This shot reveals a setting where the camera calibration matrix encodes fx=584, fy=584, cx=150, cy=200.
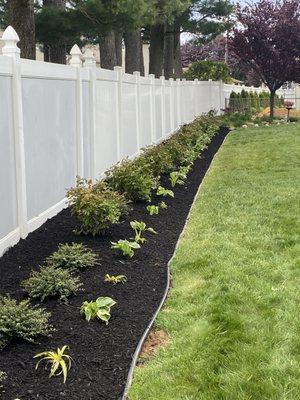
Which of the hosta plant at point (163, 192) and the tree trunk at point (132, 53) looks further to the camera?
the tree trunk at point (132, 53)

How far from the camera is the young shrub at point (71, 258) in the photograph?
14.6 ft

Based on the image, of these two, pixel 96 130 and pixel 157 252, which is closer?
pixel 157 252

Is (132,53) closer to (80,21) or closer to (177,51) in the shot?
(80,21)

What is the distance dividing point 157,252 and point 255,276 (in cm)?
101

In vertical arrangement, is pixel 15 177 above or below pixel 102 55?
below

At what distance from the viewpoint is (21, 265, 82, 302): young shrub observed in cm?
388

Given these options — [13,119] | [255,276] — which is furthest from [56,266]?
[255,276]

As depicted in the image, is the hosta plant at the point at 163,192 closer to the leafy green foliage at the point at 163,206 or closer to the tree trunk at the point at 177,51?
the leafy green foliage at the point at 163,206

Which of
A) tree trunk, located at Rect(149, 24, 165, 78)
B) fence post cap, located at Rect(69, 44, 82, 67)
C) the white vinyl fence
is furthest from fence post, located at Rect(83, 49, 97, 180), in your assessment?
tree trunk, located at Rect(149, 24, 165, 78)

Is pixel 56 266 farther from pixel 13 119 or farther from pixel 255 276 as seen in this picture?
pixel 255 276

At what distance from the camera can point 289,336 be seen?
3.57m

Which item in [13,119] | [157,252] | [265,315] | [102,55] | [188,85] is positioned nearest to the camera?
[265,315]

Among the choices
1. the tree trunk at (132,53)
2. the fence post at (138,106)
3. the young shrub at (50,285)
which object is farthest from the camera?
the tree trunk at (132,53)

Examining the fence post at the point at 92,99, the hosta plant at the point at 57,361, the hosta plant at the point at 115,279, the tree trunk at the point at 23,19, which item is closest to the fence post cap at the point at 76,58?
the fence post at the point at 92,99
